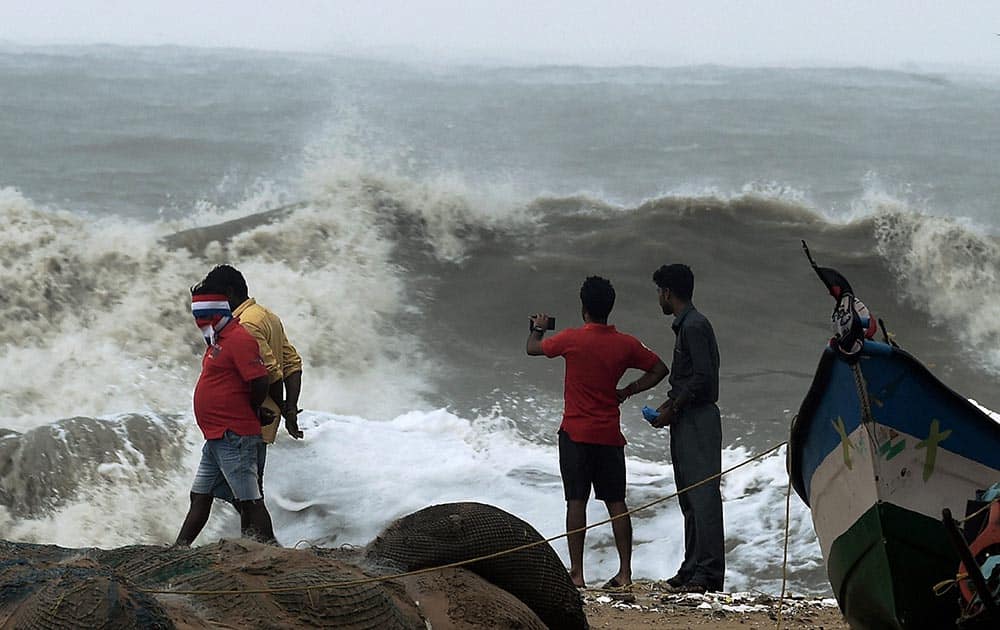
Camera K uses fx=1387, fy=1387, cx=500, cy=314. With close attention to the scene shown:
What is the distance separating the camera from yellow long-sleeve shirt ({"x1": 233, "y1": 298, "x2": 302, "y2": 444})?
23.5ft

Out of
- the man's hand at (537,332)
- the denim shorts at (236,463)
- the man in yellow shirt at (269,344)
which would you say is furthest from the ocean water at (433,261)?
the denim shorts at (236,463)

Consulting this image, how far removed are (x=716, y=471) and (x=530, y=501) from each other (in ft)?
9.75

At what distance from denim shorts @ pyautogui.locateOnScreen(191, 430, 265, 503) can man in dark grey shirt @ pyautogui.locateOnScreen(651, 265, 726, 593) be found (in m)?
2.11

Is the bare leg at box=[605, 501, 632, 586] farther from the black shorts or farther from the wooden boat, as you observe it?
the wooden boat

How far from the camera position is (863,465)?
18.3 feet

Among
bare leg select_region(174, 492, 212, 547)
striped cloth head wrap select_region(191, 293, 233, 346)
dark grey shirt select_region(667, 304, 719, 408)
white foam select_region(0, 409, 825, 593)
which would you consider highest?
striped cloth head wrap select_region(191, 293, 233, 346)

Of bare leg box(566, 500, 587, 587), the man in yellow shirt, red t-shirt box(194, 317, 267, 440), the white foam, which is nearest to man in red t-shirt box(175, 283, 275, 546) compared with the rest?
red t-shirt box(194, 317, 267, 440)

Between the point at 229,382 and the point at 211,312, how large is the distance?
14.2 inches

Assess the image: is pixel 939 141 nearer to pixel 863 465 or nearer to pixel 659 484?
pixel 659 484

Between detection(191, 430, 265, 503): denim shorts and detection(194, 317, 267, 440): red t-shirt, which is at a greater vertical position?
detection(194, 317, 267, 440): red t-shirt

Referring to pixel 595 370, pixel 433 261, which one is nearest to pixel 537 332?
pixel 595 370

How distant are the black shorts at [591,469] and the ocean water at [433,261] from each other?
1.71 m

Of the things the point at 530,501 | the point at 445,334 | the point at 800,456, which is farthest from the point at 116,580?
the point at 445,334

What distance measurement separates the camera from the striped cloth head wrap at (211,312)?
690 centimetres
